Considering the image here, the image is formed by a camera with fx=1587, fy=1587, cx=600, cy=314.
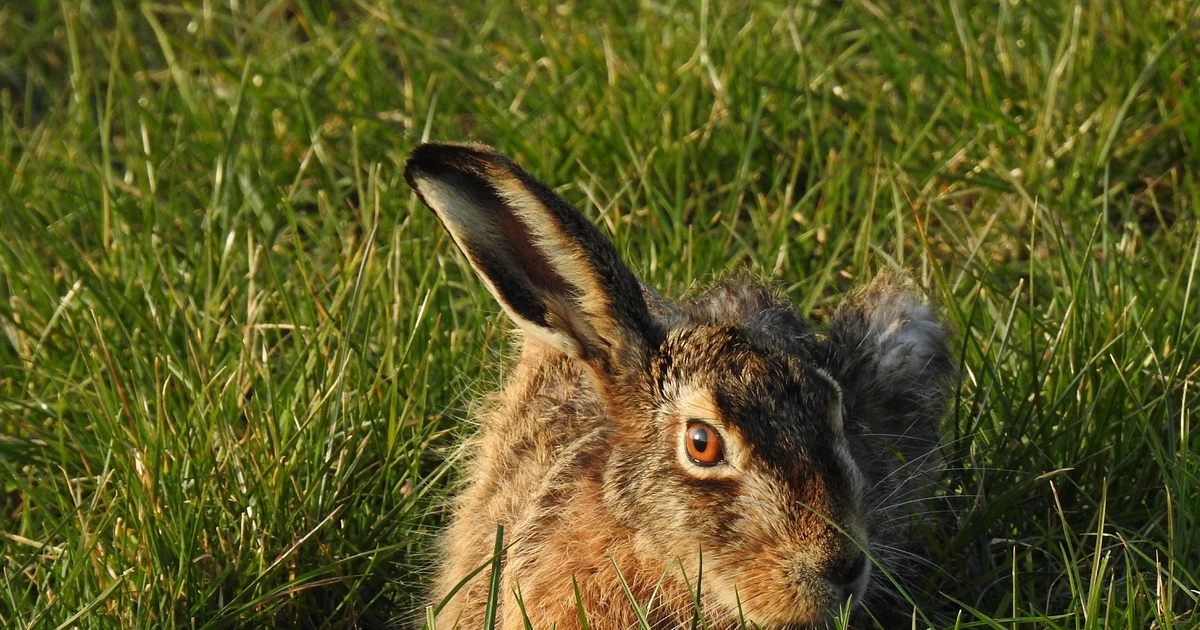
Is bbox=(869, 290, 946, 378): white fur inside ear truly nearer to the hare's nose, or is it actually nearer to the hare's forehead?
the hare's forehead

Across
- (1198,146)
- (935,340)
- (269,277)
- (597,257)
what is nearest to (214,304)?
(269,277)

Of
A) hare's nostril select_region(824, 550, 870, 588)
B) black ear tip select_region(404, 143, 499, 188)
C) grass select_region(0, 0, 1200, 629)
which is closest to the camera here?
hare's nostril select_region(824, 550, 870, 588)

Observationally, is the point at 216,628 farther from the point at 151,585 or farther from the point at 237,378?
the point at 237,378

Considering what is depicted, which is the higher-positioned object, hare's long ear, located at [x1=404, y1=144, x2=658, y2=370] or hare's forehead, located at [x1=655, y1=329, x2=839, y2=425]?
hare's long ear, located at [x1=404, y1=144, x2=658, y2=370]

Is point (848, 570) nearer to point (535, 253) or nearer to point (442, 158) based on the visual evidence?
point (535, 253)

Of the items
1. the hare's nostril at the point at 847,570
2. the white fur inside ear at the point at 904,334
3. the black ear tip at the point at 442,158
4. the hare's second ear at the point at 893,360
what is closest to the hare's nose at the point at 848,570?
the hare's nostril at the point at 847,570

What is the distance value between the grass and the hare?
0.23m

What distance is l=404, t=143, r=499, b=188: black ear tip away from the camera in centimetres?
350

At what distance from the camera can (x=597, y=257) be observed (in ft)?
11.8

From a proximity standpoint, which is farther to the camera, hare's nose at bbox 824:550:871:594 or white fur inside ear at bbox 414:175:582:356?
white fur inside ear at bbox 414:175:582:356

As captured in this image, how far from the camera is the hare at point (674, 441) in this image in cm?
344

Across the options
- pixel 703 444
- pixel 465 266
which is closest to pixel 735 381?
pixel 703 444

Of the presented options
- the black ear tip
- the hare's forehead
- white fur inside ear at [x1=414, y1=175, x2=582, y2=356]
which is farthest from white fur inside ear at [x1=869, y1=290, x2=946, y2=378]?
the black ear tip

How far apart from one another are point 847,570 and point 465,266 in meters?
1.95
